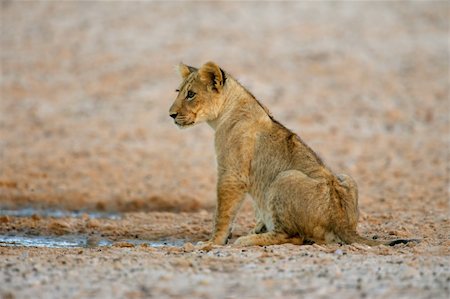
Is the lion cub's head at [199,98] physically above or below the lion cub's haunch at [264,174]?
above

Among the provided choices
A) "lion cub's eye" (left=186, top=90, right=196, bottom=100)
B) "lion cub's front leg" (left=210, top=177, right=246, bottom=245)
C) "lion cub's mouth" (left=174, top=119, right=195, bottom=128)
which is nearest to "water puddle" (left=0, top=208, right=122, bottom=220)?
"lion cub's mouth" (left=174, top=119, right=195, bottom=128)

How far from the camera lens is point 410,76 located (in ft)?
71.8

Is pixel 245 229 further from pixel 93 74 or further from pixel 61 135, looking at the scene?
pixel 93 74

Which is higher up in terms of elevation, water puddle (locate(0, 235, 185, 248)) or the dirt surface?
the dirt surface

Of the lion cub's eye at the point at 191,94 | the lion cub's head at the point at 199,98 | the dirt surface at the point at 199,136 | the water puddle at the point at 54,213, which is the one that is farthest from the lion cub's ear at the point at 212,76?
the water puddle at the point at 54,213

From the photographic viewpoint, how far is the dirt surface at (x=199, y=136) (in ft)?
22.3

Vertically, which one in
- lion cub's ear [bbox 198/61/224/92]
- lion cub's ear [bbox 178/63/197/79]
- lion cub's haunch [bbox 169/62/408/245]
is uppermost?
lion cub's ear [bbox 178/63/197/79]

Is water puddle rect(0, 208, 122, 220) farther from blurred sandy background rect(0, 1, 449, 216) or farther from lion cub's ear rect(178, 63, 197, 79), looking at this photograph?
lion cub's ear rect(178, 63, 197, 79)

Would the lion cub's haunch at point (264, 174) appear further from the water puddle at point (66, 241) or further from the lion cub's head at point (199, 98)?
the water puddle at point (66, 241)

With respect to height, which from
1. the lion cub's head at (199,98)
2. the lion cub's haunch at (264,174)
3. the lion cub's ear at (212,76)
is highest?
Result: the lion cub's ear at (212,76)

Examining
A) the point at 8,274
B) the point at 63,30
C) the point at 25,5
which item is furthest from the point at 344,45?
the point at 8,274

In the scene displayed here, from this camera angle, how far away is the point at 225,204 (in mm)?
8531

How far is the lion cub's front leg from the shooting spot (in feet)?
28.0

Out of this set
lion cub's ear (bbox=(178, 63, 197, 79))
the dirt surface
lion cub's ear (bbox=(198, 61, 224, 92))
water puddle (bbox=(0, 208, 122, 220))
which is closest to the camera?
the dirt surface
